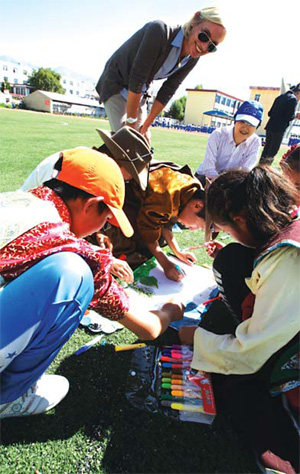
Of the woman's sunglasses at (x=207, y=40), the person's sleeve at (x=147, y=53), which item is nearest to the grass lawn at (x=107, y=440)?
the person's sleeve at (x=147, y=53)

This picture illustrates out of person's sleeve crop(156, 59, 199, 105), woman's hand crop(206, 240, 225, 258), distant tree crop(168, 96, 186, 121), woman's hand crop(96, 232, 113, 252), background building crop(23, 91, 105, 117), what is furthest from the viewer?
distant tree crop(168, 96, 186, 121)

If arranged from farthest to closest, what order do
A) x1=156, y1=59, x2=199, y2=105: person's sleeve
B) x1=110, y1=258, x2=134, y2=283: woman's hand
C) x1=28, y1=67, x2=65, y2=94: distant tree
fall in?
x1=28, y1=67, x2=65, y2=94: distant tree, x1=156, y1=59, x2=199, y2=105: person's sleeve, x1=110, y1=258, x2=134, y2=283: woman's hand

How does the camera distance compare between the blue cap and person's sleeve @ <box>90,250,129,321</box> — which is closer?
person's sleeve @ <box>90,250,129,321</box>

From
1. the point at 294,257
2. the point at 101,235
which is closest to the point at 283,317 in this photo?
the point at 294,257

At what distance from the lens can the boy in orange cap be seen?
1.10 metres

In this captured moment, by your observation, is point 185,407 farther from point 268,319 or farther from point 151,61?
point 151,61

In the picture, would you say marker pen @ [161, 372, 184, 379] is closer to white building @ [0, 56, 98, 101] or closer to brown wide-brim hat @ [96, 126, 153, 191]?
brown wide-brim hat @ [96, 126, 153, 191]

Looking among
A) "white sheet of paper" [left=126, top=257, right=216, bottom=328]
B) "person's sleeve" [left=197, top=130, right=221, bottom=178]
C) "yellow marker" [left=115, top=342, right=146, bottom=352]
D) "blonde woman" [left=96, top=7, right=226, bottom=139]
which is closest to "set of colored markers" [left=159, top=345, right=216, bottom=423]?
"yellow marker" [left=115, top=342, right=146, bottom=352]

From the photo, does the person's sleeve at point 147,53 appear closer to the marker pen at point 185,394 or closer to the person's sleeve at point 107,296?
the person's sleeve at point 107,296

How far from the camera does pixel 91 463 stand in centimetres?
127

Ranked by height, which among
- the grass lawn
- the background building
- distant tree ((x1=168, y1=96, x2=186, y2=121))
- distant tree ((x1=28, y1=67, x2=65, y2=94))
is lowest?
the grass lawn

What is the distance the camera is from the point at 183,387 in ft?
5.19

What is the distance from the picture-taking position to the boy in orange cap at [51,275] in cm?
110

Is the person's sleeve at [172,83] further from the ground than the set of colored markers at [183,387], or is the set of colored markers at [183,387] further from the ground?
the person's sleeve at [172,83]
